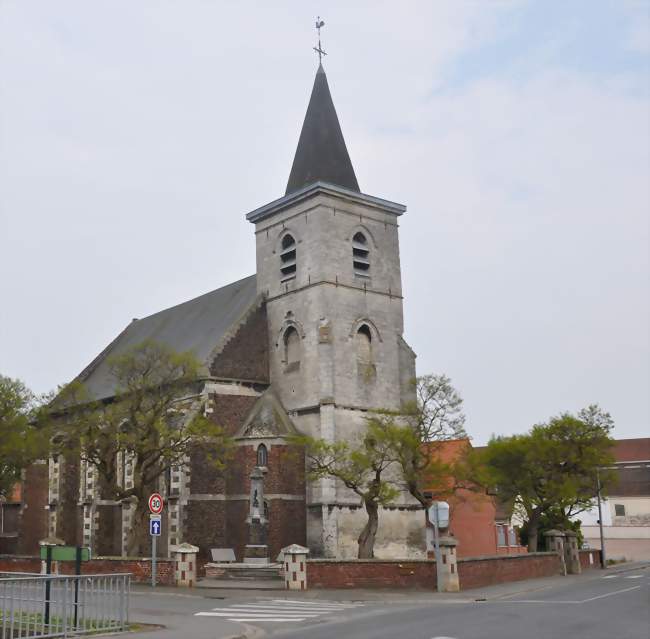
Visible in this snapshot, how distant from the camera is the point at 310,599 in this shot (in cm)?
2378

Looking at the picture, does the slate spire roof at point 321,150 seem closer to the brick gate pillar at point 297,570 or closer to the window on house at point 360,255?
the window on house at point 360,255

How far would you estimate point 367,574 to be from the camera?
86.4 feet

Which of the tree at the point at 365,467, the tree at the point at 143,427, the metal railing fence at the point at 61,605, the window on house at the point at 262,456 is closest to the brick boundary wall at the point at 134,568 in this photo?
the tree at the point at 143,427

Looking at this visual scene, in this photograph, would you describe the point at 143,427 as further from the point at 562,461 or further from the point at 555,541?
the point at 562,461

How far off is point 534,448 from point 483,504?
850cm

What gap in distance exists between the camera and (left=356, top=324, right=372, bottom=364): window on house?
3900cm

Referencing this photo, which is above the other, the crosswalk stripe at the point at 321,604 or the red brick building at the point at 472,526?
the red brick building at the point at 472,526

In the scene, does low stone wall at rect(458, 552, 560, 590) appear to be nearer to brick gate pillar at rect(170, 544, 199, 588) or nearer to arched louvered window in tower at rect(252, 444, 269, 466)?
brick gate pillar at rect(170, 544, 199, 588)

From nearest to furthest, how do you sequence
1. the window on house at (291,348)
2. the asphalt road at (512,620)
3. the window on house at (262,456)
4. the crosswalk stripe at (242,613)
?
the asphalt road at (512,620) < the crosswalk stripe at (242,613) < the window on house at (262,456) < the window on house at (291,348)

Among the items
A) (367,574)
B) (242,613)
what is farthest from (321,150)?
(242,613)

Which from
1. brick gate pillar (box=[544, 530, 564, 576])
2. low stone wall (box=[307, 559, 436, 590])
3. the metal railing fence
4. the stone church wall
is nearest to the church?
the stone church wall

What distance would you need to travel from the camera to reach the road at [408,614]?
588 inches

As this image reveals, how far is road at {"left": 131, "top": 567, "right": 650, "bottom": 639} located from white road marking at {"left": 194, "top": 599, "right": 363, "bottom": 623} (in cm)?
2

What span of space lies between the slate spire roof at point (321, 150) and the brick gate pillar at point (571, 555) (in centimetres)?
1845
